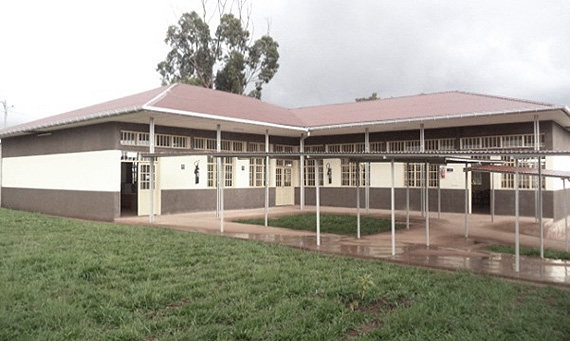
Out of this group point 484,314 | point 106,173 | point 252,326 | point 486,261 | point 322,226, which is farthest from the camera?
point 106,173

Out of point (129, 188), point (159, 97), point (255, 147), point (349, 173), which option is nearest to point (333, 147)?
point (349, 173)

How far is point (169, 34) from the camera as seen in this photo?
39344 mm

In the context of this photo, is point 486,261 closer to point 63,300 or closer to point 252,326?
point 252,326

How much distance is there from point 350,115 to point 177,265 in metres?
13.5

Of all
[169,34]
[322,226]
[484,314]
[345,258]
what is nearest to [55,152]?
[322,226]

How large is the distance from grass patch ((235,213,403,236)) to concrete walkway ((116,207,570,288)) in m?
0.69

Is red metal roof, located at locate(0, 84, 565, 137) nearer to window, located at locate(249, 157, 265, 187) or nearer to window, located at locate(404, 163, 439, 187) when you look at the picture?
window, located at locate(249, 157, 265, 187)

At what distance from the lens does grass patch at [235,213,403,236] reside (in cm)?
1293

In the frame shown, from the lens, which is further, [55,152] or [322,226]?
[55,152]

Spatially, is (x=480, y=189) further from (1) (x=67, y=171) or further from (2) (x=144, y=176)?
(1) (x=67, y=171)

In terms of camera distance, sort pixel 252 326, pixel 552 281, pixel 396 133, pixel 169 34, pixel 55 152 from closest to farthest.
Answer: pixel 252 326 < pixel 552 281 < pixel 55 152 < pixel 396 133 < pixel 169 34

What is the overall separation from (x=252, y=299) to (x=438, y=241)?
6459 millimetres

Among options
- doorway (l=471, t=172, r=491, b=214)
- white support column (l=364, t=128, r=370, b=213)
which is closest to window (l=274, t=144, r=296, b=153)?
white support column (l=364, t=128, r=370, b=213)

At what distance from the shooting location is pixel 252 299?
573 cm
